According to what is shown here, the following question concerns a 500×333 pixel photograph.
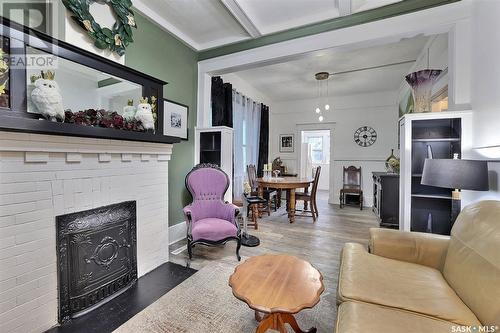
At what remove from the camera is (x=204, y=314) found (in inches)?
67.4

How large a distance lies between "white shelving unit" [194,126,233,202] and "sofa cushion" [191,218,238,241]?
88 cm

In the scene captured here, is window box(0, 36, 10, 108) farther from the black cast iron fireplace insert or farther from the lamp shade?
the lamp shade

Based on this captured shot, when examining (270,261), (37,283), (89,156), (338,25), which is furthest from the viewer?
(338,25)

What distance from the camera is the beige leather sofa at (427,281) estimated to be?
1.07 metres

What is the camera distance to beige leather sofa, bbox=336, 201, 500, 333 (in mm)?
1068

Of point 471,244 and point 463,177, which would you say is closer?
point 471,244

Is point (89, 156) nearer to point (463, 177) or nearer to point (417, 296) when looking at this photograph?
point (417, 296)

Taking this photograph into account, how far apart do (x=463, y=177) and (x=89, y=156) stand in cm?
294

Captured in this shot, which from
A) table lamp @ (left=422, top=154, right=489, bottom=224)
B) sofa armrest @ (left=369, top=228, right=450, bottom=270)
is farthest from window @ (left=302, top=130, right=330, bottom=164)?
sofa armrest @ (left=369, top=228, right=450, bottom=270)

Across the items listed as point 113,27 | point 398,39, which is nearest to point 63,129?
point 113,27

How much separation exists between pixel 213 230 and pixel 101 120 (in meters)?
1.53

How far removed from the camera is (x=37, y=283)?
1527 mm

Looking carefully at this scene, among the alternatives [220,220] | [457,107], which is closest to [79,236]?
[220,220]

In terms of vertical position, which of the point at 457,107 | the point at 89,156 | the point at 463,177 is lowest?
the point at 463,177
